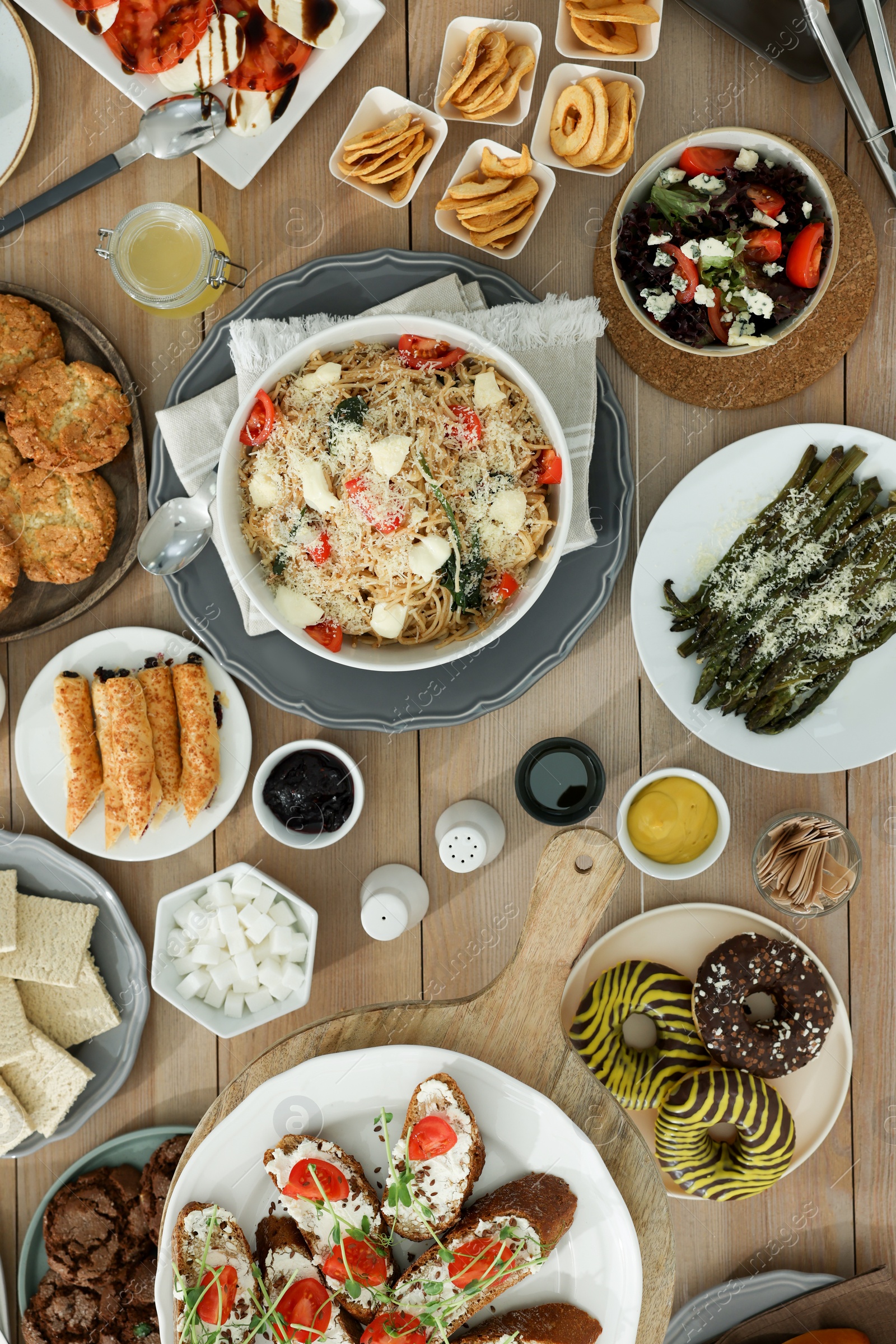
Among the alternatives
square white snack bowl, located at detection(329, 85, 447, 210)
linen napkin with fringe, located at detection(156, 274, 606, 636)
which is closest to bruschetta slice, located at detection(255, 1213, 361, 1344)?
linen napkin with fringe, located at detection(156, 274, 606, 636)

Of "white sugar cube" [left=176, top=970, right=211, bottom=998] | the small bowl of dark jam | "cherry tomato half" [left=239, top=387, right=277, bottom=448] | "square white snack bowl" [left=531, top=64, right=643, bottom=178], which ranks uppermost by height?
"square white snack bowl" [left=531, top=64, right=643, bottom=178]

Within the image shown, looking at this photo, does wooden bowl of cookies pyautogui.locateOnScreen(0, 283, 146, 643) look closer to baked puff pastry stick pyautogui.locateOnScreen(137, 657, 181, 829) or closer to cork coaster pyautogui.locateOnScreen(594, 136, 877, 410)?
baked puff pastry stick pyautogui.locateOnScreen(137, 657, 181, 829)

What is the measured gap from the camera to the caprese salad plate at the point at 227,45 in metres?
2.19

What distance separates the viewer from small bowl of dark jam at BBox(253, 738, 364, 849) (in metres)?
2.34

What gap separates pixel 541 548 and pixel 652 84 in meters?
1.34

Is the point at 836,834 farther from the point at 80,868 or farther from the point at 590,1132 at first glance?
the point at 80,868

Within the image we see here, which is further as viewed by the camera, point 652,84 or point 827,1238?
point 827,1238

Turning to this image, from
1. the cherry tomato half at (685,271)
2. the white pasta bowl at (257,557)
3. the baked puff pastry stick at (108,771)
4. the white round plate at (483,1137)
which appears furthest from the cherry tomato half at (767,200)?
the white round plate at (483,1137)

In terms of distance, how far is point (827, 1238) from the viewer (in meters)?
2.58

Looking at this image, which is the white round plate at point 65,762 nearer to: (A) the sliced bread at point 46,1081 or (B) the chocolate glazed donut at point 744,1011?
(A) the sliced bread at point 46,1081

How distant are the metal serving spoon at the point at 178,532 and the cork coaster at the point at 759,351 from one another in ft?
3.79

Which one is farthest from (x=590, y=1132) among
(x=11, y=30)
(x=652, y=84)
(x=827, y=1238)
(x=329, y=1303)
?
(x=11, y=30)

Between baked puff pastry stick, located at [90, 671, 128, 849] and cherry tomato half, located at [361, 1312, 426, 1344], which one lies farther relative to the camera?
baked puff pastry stick, located at [90, 671, 128, 849]

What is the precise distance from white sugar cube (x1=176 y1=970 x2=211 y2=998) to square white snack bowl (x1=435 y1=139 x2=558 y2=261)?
209 centimetres
